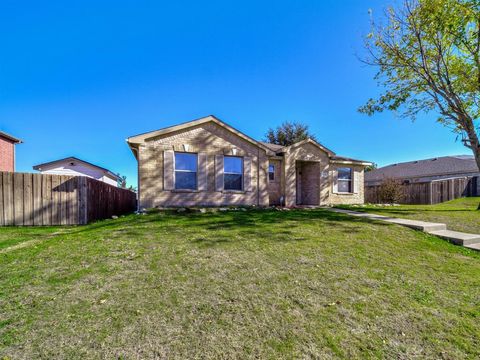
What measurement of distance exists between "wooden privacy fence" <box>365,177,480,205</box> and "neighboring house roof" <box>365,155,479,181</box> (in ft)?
10.0

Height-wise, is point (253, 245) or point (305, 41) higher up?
point (305, 41)

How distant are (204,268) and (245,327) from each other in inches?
63.3

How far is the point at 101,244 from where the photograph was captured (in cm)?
523

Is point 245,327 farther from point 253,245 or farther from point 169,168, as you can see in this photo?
point 169,168

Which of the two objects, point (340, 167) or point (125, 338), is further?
point (340, 167)

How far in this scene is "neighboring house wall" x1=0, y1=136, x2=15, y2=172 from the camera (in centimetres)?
1603

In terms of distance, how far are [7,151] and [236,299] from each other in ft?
72.2

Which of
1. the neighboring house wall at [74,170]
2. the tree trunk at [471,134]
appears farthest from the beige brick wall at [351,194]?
the neighboring house wall at [74,170]

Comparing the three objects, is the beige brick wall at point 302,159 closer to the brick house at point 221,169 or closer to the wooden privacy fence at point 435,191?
the brick house at point 221,169

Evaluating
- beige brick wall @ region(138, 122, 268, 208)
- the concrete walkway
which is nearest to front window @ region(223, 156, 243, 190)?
beige brick wall @ region(138, 122, 268, 208)

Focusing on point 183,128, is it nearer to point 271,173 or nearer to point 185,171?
point 185,171

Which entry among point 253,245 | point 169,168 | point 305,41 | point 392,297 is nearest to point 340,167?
point 305,41

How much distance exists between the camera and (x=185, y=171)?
434 inches

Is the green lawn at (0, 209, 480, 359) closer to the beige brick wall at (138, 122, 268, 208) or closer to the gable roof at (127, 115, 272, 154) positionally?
the beige brick wall at (138, 122, 268, 208)
